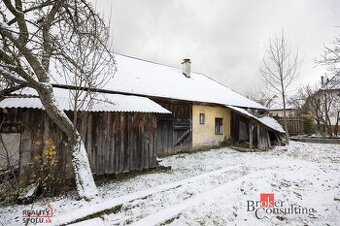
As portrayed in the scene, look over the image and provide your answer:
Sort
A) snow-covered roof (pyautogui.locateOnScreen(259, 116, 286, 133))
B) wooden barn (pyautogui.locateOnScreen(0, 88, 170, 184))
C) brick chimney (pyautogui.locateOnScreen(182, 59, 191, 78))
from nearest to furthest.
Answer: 1. wooden barn (pyautogui.locateOnScreen(0, 88, 170, 184))
2. snow-covered roof (pyautogui.locateOnScreen(259, 116, 286, 133))
3. brick chimney (pyautogui.locateOnScreen(182, 59, 191, 78))

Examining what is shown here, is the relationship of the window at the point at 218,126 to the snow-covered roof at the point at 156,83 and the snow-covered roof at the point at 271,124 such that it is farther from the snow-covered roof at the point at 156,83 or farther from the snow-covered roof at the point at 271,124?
the snow-covered roof at the point at 271,124

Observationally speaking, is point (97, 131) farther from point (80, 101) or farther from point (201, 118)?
point (201, 118)

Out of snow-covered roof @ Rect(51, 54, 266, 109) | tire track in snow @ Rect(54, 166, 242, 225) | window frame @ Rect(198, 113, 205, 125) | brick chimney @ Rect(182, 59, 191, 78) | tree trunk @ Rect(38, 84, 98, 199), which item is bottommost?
tire track in snow @ Rect(54, 166, 242, 225)

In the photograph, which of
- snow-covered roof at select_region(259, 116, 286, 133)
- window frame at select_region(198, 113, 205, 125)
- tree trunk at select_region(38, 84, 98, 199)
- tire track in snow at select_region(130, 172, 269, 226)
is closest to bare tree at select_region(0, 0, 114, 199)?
tree trunk at select_region(38, 84, 98, 199)

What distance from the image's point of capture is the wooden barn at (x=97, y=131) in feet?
21.2

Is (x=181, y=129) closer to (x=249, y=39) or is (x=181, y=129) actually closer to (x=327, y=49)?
(x=327, y=49)

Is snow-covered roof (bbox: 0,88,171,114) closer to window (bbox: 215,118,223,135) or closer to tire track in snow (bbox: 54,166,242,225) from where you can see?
tire track in snow (bbox: 54,166,242,225)

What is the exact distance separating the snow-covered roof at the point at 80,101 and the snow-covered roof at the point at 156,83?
1.28 m

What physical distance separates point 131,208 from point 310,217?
4.15 m

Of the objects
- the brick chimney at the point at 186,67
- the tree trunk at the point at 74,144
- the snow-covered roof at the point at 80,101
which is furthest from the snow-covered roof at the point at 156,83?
the tree trunk at the point at 74,144

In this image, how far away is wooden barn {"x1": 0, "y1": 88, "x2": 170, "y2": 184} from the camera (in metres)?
6.47

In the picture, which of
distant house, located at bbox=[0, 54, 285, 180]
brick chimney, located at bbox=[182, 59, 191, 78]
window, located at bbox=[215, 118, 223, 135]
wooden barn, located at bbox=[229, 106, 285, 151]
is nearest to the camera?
distant house, located at bbox=[0, 54, 285, 180]

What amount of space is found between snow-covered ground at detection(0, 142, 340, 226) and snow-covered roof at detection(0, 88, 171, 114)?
267 cm

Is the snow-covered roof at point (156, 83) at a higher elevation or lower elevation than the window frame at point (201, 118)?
higher
